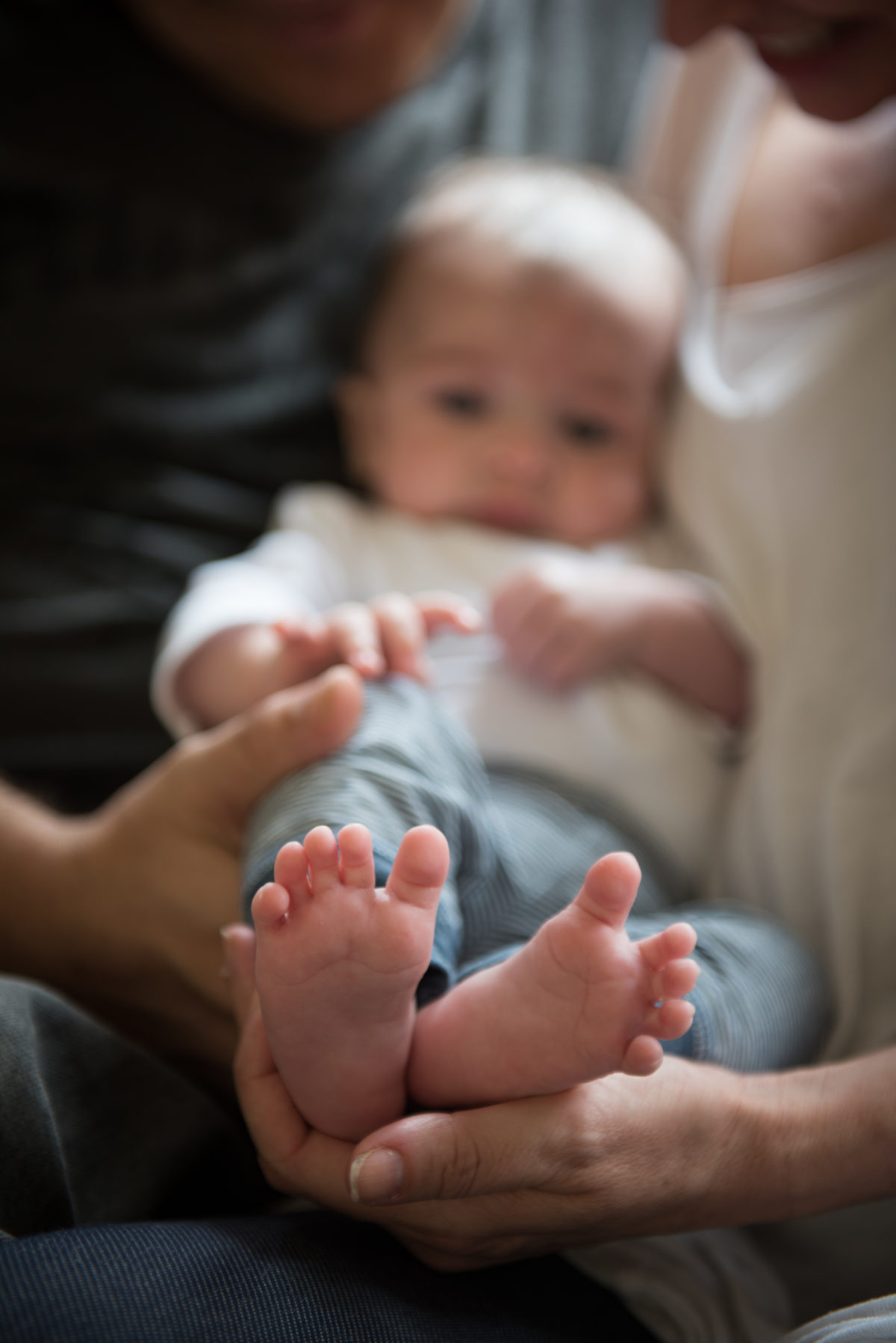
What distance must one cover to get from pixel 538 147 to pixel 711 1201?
1290 mm

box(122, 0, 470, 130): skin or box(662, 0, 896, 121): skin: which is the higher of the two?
box(662, 0, 896, 121): skin

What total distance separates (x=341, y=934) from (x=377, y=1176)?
133mm

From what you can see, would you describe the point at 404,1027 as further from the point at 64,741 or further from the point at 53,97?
the point at 53,97

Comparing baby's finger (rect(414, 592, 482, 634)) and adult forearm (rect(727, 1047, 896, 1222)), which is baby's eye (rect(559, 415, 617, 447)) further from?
adult forearm (rect(727, 1047, 896, 1222))

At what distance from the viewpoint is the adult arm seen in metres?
0.58

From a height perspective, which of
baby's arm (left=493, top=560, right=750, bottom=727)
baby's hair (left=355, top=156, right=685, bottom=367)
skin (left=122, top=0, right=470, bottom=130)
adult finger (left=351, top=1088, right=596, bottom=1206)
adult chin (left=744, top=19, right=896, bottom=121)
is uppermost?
adult chin (left=744, top=19, right=896, bottom=121)

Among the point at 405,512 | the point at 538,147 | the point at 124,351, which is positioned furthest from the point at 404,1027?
the point at 538,147

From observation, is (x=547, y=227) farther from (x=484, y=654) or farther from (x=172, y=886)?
(x=172, y=886)

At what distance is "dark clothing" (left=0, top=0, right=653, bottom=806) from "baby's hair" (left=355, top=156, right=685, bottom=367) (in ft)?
0.32

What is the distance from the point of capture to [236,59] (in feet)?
Answer: 3.85

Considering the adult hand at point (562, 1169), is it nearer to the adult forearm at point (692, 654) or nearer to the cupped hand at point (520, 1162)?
the cupped hand at point (520, 1162)

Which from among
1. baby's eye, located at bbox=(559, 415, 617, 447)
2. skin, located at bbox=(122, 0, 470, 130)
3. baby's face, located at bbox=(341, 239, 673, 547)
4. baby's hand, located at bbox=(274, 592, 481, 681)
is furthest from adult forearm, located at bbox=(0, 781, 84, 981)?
skin, located at bbox=(122, 0, 470, 130)

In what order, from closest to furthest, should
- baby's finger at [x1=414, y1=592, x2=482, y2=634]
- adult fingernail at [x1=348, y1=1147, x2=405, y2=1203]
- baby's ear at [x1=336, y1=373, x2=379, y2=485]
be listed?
adult fingernail at [x1=348, y1=1147, x2=405, y2=1203], baby's finger at [x1=414, y1=592, x2=482, y2=634], baby's ear at [x1=336, y1=373, x2=379, y2=485]

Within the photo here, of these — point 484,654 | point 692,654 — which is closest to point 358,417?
point 484,654
